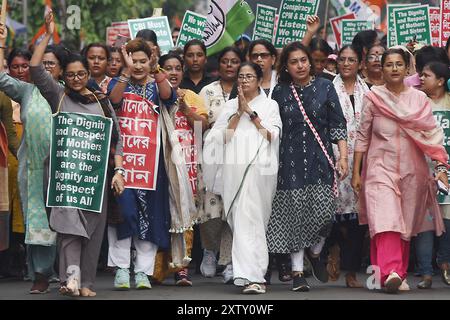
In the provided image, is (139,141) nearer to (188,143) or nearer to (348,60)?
(188,143)

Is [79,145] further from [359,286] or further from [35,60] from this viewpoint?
[359,286]

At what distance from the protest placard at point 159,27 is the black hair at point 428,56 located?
3529 millimetres

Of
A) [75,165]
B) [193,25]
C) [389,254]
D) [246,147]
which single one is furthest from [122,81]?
[193,25]

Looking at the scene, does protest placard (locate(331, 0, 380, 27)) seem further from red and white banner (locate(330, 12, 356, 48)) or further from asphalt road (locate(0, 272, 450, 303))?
asphalt road (locate(0, 272, 450, 303))

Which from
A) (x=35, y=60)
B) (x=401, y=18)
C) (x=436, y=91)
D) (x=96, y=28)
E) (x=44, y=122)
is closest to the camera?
(x=35, y=60)

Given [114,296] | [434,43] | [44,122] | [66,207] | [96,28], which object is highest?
[96,28]

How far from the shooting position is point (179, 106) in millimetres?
11195

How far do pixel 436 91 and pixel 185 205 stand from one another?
2.52m

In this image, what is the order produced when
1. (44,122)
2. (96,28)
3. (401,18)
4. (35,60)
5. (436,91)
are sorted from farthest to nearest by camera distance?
(96,28)
(401,18)
(436,91)
(44,122)
(35,60)

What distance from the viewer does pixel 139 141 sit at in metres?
10.8

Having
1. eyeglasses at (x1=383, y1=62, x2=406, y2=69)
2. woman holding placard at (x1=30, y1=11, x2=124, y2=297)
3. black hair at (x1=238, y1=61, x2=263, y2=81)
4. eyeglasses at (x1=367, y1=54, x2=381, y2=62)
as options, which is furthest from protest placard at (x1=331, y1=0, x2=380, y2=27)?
woman holding placard at (x1=30, y1=11, x2=124, y2=297)

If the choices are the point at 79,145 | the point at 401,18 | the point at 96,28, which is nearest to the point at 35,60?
the point at 79,145

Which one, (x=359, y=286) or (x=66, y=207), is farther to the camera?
(x=359, y=286)

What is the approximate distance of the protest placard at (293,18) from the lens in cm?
1354
